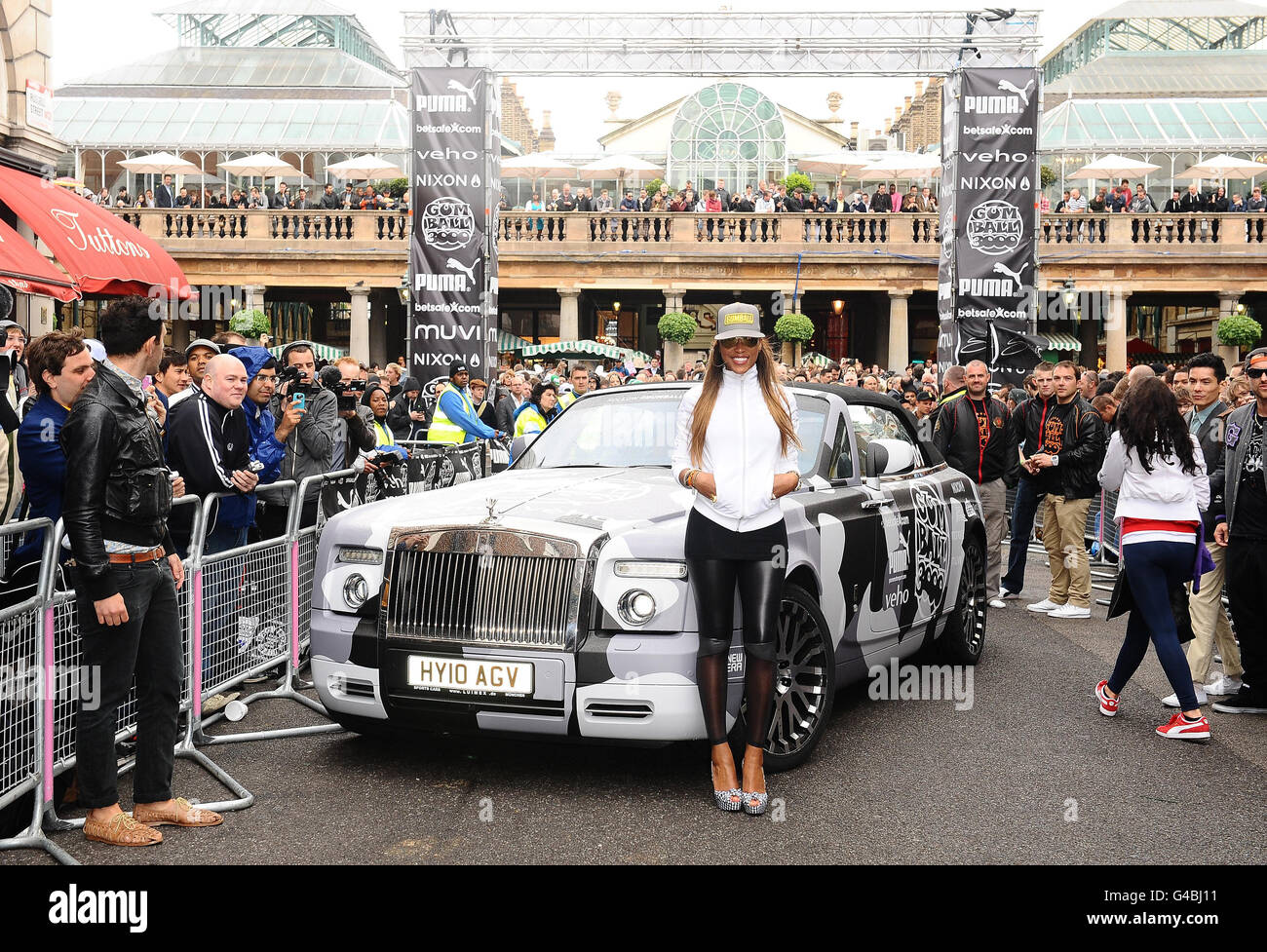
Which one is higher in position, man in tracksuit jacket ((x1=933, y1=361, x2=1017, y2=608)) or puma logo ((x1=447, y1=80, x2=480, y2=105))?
puma logo ((x1=447, y1=80, x2=480, y2=105))

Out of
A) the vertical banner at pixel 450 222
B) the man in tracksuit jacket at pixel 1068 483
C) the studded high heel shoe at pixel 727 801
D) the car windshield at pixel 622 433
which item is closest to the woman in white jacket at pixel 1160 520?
the car windshield at pixel 622 433

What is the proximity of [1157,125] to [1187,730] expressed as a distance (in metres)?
40.4

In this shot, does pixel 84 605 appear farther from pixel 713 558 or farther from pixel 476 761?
pixel 713 558

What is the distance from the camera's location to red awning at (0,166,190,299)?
42.1 ft

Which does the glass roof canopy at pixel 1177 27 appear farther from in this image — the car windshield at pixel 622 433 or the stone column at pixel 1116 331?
the car windshield at pixel 622 433

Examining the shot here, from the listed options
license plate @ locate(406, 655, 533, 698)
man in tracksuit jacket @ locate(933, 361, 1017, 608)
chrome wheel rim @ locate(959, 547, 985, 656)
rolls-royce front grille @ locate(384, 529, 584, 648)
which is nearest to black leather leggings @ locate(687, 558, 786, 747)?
rolls-royce front grille @ locate(384, 529, 584, 648)

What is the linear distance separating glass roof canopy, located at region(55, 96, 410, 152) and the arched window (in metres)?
11.6

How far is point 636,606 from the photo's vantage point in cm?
516

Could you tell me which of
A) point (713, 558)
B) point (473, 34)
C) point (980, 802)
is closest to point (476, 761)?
point (713, 558)

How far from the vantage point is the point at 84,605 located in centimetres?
460

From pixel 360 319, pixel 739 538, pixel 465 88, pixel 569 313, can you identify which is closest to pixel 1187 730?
pixel 739 538

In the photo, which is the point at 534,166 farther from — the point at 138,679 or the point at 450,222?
the point at 138,679

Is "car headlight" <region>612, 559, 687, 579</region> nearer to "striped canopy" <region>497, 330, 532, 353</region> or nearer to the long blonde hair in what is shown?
the long blonde hair

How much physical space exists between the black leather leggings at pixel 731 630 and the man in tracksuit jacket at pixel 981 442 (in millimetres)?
6035
